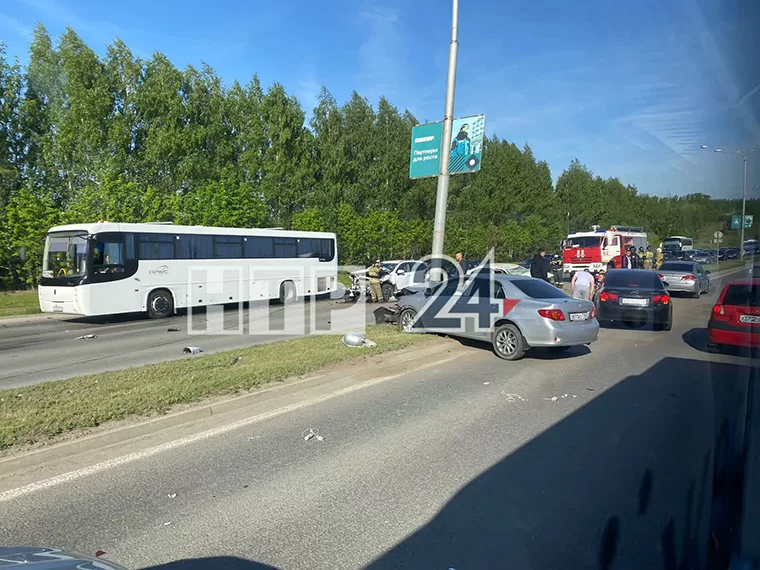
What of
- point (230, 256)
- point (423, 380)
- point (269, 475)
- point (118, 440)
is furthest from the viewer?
point (230, 256)

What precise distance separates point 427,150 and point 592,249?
22.0 m

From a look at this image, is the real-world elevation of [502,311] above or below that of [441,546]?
above

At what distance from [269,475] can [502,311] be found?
6.65 meters

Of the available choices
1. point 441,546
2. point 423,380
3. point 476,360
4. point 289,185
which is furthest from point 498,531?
point 289,185

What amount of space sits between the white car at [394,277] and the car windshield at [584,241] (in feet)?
43.5

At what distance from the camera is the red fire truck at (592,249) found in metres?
32.8

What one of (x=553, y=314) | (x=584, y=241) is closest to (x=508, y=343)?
(x=553, y=314)

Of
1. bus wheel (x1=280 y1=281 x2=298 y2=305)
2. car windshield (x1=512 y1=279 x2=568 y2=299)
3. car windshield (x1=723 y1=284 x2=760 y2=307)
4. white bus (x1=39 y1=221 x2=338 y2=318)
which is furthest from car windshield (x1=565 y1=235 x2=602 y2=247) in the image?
car windshield (x1=723 y1=284 x2=760 y2=307)

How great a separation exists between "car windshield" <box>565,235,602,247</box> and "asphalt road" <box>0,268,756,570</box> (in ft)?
92.1

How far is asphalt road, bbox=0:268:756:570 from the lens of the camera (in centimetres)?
357

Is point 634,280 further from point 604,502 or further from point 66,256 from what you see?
point 66,256

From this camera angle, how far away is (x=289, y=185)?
42.9 m

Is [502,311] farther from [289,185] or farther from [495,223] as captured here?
[495,223]

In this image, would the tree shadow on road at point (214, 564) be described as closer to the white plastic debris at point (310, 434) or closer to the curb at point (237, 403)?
the curb at point (237, 403)
